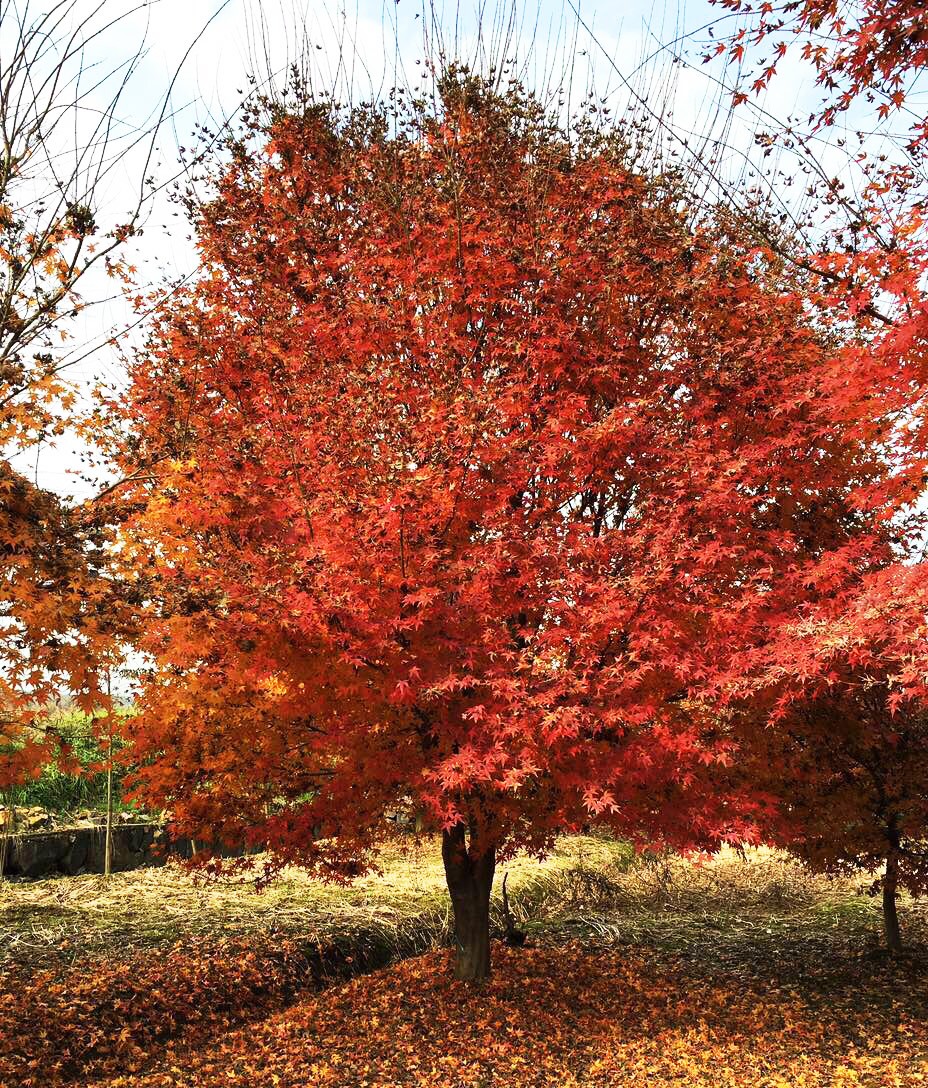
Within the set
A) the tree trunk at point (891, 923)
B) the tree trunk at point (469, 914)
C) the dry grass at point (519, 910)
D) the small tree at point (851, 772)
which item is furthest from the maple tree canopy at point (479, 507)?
the tree trunk at point (891, 923)

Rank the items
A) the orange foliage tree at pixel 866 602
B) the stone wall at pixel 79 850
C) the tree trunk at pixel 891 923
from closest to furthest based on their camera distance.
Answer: the orange foliage tree at pixel 866 602 < the tree trunk at pixel 891 923 < the stone wall at pixel 79 850

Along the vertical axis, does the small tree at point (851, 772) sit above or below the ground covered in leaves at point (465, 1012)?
above

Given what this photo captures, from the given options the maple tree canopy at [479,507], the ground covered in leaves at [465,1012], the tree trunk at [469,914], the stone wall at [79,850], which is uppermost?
the maple tree canopy at [479,507]

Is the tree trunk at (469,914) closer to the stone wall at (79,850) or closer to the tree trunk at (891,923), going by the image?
the stone wall at (79,850)

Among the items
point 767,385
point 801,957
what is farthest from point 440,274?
point 801,957

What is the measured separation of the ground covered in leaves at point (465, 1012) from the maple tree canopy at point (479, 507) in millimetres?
1059

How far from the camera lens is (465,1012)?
776 centimetres

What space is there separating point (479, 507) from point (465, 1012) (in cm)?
459

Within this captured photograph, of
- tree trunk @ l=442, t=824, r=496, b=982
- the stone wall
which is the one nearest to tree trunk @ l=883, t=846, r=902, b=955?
tree trunk @ l=442, t=824, r=496, b=982

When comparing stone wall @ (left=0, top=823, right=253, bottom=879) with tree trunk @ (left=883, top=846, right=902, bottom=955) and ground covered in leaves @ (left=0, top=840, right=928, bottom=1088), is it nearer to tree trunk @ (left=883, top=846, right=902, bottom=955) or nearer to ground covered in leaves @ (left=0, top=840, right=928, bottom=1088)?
ground covered in leaves @ (left=0, top=840, right=928, bottom=1088)

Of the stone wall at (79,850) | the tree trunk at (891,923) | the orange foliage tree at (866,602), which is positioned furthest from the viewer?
the stone wall at (79,850)

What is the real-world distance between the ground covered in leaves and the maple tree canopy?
1.06 m

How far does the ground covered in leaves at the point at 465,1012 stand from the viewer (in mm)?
6668

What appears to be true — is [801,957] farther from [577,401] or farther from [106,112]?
[106,112]
